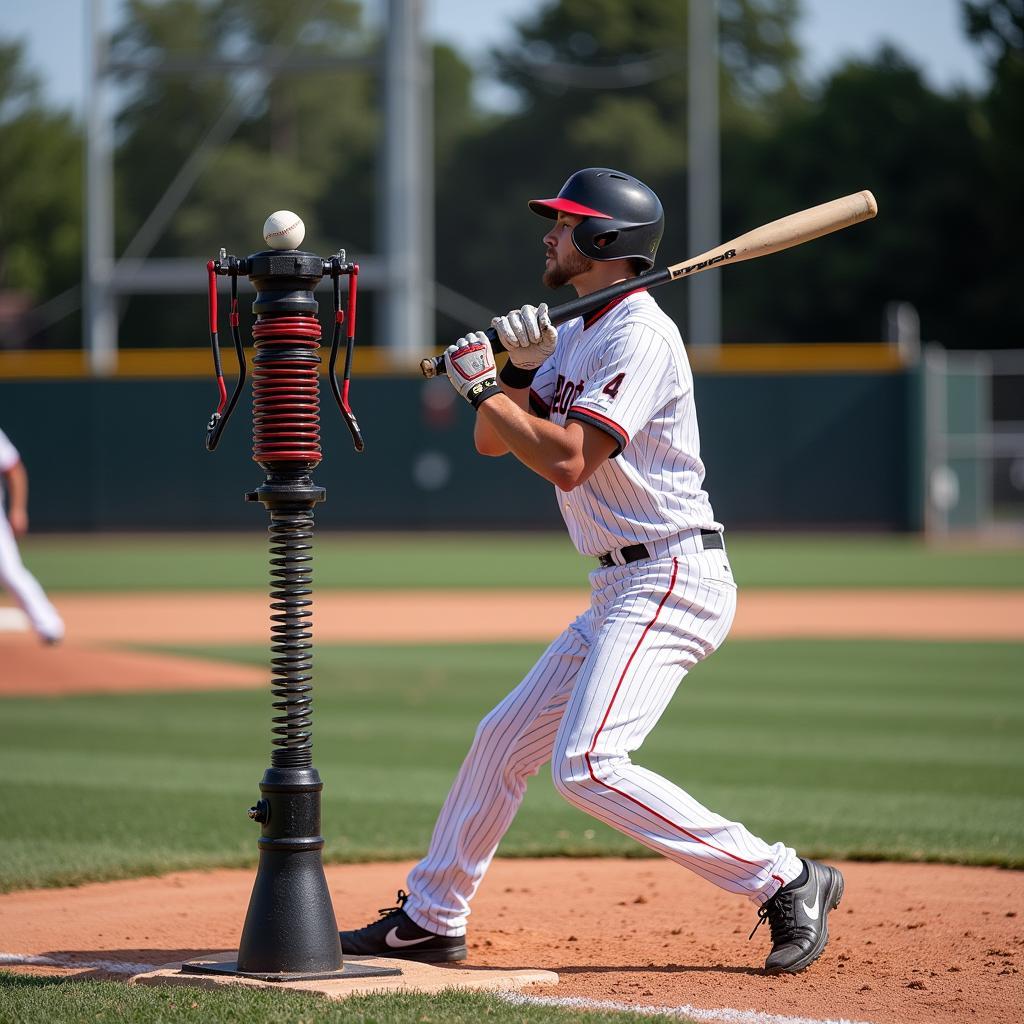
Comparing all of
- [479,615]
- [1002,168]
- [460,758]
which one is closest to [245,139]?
[1002,168]

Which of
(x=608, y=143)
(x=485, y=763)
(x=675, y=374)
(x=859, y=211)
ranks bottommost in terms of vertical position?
(x=485, y=763)

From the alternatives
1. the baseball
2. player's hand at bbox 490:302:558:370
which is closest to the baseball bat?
player's hand at bbox 490:302:558:370

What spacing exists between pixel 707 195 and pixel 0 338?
30.5 m

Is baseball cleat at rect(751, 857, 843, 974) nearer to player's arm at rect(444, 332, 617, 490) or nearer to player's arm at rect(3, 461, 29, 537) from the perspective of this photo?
player's arm at rect(444, 332, 617, 490)

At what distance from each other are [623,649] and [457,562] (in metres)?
18.2

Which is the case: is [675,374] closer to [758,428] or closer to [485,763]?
[485,763]

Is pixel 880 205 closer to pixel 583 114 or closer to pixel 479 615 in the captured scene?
pixel 583 114

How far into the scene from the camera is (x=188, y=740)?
870 centimetres

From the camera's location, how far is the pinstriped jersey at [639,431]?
4090mm

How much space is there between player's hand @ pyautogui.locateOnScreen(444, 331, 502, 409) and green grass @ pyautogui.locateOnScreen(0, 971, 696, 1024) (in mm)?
1441

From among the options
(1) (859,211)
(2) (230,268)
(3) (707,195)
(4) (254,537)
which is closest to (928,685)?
(1) (859,211)

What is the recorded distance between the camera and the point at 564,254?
438 centimetres

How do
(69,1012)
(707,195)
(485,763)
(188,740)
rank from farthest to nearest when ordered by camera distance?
1. (707,195)
2. (188,740)
3. (485,763)
4. (69,1012)

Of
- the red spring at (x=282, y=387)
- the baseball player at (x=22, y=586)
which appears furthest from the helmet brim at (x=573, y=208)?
the baseball player at (x=22, y=586)
